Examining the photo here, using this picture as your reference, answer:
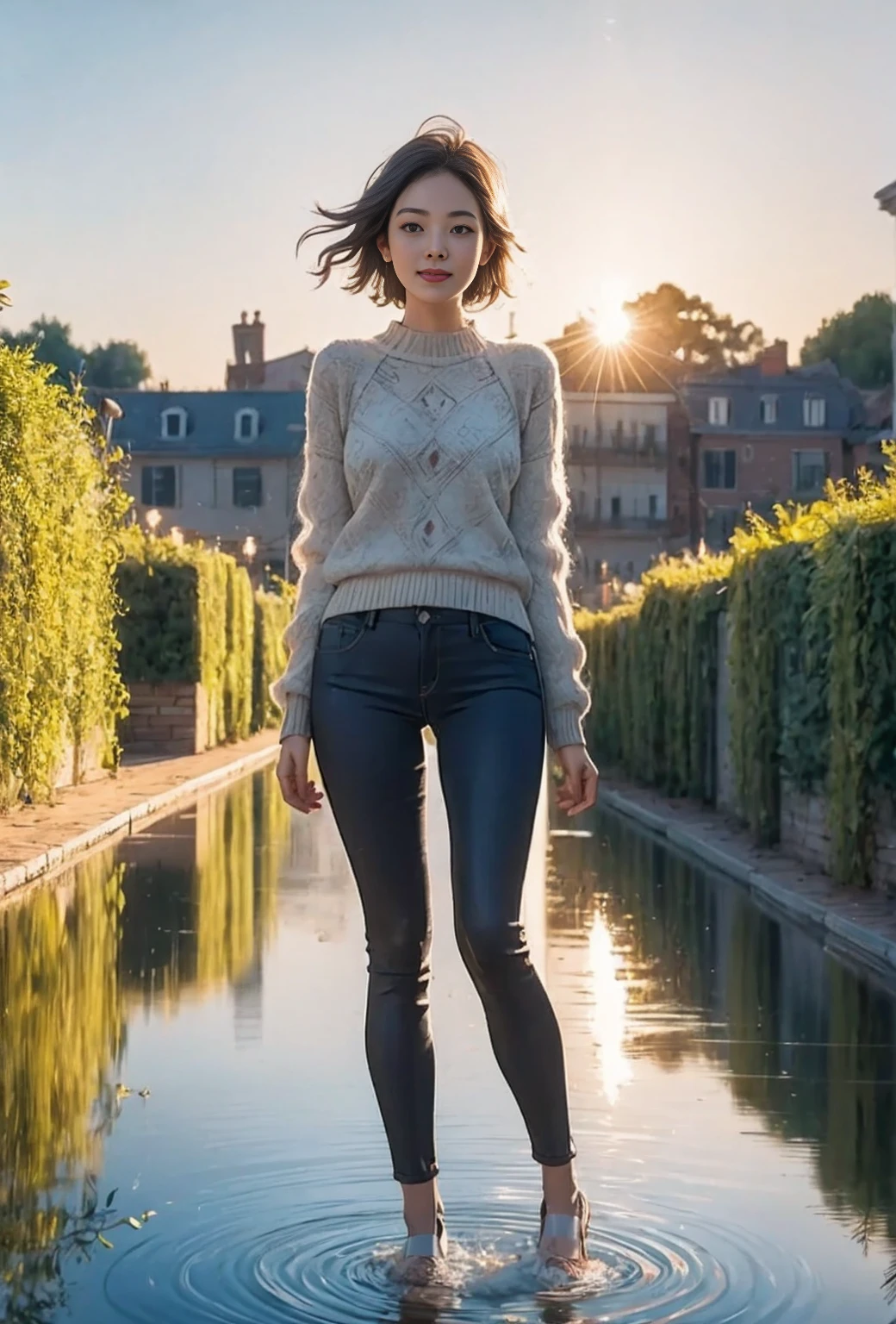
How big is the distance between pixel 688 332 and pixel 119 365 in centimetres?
2680

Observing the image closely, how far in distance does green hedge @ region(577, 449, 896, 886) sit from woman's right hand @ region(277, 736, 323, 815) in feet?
24.9

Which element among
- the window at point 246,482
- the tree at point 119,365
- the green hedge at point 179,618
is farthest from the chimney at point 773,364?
the green hedge at point 179,618

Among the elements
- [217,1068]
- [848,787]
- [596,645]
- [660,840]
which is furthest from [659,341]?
[217,1068]

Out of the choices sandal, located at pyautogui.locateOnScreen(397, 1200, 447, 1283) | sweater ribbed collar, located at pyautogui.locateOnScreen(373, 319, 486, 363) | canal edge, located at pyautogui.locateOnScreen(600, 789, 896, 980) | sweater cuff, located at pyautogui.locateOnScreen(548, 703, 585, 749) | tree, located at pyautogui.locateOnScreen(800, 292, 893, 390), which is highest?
tree, located at pyautogui.locateOnScreen(800, 292, 893, 390)

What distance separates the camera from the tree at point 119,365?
10231 centimetres

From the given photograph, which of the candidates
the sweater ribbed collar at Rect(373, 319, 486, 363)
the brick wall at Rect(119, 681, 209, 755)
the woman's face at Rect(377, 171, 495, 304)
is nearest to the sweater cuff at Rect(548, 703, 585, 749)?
the sweater ribbed collar at Rect(373, 319, 486, 363)

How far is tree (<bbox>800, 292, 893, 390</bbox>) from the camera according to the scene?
9200cm

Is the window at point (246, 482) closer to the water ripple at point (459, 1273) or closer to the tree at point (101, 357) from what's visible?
the tree at point (101, 357)

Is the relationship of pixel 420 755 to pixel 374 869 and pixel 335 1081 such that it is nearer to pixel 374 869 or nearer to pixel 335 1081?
pixel 374 869

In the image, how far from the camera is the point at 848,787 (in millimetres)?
12555

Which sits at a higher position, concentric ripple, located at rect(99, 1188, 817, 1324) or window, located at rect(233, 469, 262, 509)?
window, located at rect(233, 469, 262, 509)

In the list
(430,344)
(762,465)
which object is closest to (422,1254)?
(430,344)

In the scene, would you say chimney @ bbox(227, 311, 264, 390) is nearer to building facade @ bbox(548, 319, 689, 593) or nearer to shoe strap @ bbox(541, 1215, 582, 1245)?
building facade @ bbox(548, 319, 689, 593)

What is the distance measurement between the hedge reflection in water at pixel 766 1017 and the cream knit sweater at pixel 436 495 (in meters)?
1.57
